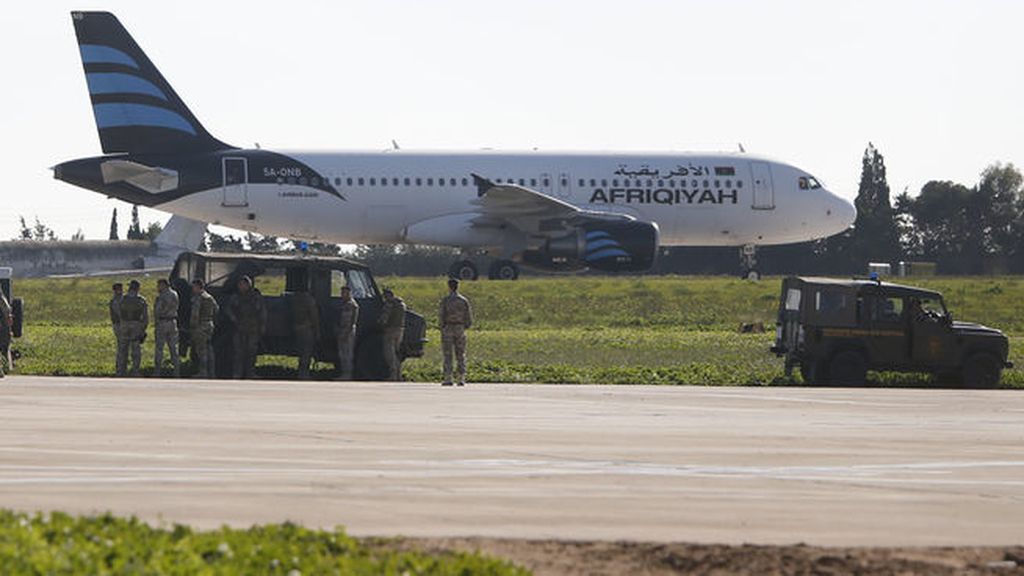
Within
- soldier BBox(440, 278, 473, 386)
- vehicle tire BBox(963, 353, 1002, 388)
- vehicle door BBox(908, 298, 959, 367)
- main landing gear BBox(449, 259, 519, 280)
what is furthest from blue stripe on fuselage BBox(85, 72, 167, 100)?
vehicle tire BBox(963, 353, 1002, 388)

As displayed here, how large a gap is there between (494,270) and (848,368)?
30328 millimetres

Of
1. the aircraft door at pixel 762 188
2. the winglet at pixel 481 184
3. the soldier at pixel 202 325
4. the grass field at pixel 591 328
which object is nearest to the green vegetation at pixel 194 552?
the soldier at pixel 202 325

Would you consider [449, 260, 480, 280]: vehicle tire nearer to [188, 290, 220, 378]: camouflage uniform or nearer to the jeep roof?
the jeep roof

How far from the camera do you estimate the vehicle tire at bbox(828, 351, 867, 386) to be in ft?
87.4

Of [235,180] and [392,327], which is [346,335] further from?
[235,180]

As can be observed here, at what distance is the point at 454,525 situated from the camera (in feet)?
39.1

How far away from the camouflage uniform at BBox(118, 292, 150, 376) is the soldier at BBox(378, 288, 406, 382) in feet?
11.1

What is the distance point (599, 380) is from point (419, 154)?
94.1 ft

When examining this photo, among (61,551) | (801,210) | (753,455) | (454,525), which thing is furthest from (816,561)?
(801,210)

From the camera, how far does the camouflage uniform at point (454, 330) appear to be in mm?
25281

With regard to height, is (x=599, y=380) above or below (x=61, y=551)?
below

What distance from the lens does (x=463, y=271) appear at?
55656mm

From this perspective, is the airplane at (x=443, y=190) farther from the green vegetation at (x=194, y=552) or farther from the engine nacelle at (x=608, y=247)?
the green vegetation at (x=194, y=552)

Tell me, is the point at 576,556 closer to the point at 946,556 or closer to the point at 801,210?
the point at 946,556
